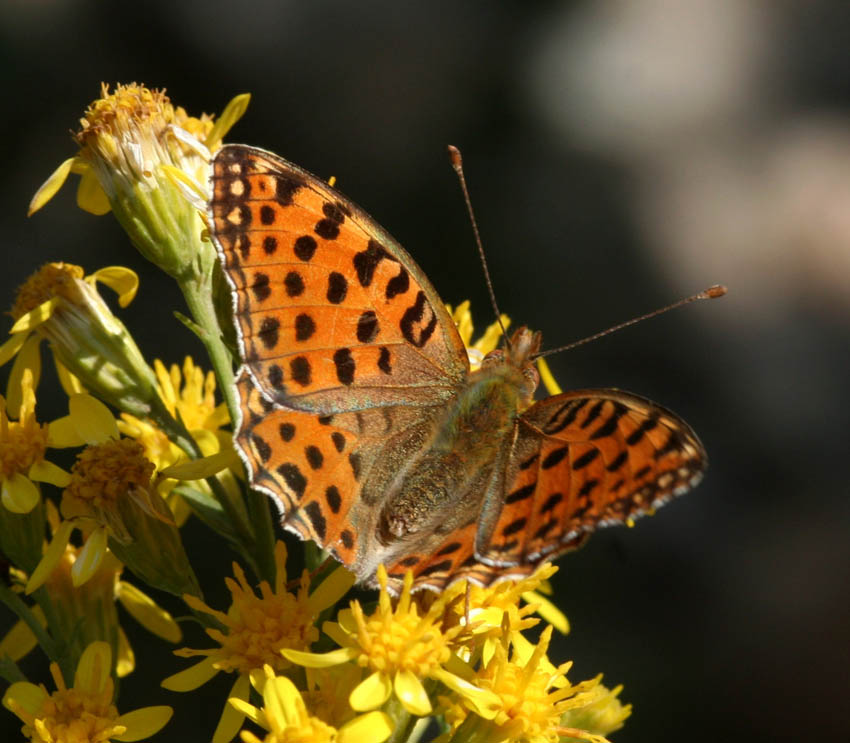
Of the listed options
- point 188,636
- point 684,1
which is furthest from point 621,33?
point 188,636

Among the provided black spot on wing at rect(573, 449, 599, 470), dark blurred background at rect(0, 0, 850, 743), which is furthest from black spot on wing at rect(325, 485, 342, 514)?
dark blurred background at rect(0, 0, 850, 743)

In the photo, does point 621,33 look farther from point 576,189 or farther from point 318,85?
point 318,85

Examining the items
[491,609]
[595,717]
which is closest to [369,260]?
[491,609]

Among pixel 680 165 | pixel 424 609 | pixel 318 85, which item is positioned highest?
pixel 318 85

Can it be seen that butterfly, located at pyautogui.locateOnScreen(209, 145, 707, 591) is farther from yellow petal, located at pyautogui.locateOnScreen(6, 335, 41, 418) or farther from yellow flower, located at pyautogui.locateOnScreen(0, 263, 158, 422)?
yellow petal, located at pyautogui.locateOnScreen(6, 335, 41, 418)

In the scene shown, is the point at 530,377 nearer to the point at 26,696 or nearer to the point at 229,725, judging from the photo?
the point at 229,725
